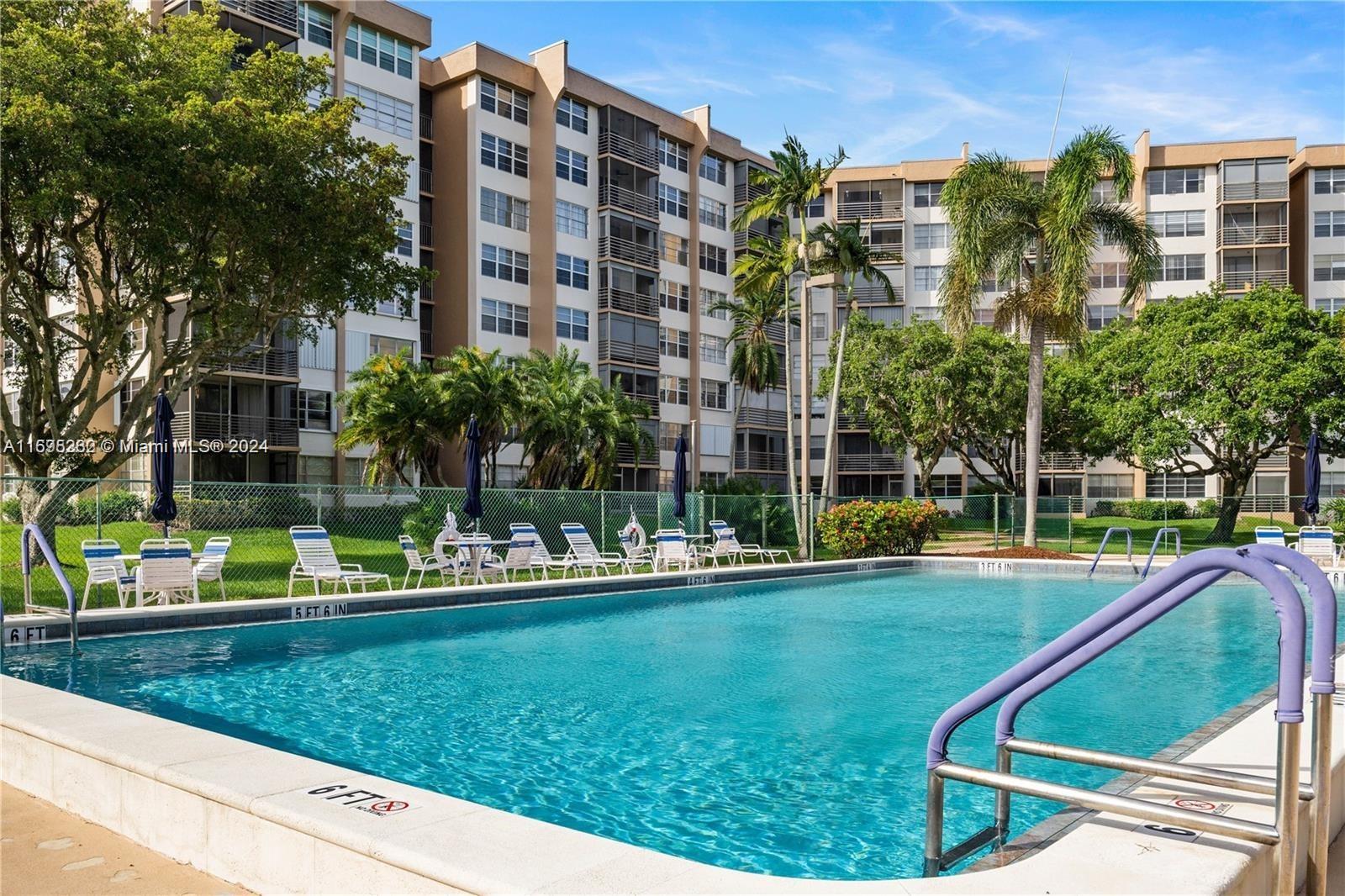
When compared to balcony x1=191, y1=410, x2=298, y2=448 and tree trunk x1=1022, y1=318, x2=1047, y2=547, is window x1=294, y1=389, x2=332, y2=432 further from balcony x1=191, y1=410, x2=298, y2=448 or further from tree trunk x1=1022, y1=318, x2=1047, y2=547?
tree trunk x1=1022, y1=318, x2=1047, y2=547

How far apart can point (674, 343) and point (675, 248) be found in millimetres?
4966

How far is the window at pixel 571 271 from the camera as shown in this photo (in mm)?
46281

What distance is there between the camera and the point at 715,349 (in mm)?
55438

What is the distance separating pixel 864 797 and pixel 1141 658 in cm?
692

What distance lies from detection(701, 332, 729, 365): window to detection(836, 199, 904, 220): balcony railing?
12.7 m

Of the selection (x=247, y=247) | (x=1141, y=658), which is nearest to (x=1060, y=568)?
(x=1141, y=658)

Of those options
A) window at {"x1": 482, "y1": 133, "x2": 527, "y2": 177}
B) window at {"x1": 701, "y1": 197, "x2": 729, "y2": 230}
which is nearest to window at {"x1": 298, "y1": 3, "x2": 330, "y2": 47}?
window at {"x1": 482, "y1": 133, "x2": 527, "y2": 177}

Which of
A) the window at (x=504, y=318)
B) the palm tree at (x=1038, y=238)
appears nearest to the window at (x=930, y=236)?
the window at (x=504, y=318)

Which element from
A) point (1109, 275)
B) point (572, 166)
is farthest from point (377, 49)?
point (1109, 275)

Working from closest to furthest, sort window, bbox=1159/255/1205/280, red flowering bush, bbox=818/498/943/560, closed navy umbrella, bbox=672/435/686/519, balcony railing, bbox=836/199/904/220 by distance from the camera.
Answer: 1. closed navy umbrella, bbox=672/435/686/519
2. red flowering bush, bbox=818/498/943/560
3. window, bbox=1159/255/1205/280
4. balcony railing, bbox=836/199/904/220

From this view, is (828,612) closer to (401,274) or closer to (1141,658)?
(1141,658)

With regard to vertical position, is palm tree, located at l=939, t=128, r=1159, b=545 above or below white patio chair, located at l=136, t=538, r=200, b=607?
above

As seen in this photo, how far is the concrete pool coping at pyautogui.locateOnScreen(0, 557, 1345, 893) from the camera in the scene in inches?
141

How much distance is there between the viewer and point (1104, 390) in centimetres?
4144
